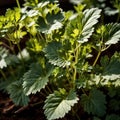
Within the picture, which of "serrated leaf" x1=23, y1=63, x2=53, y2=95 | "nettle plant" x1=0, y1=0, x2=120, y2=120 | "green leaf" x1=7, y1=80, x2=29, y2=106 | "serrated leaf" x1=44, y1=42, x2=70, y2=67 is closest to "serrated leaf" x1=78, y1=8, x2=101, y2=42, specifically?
"nettle plant" x1=0, y1=0, x2=120, y2=120

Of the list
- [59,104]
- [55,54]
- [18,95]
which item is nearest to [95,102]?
[59,104]

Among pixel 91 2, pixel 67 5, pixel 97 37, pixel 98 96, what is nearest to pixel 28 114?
pixel 98 96

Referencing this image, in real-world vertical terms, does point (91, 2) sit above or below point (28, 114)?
above

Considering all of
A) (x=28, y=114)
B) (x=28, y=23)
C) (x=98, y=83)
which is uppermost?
(x=28, y=23)

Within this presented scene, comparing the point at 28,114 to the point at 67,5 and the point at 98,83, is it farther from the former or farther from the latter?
the point at 67,5

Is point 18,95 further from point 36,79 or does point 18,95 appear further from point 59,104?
point 59,104

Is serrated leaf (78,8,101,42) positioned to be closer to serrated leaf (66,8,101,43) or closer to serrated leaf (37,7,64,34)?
serrated leaf (66,8,101,43)

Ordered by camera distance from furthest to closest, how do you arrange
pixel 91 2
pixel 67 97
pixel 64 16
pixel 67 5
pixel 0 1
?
pixel 0 1
pixel 67 5
pixel 91 2
pixel 64 16
pixel 67 97
